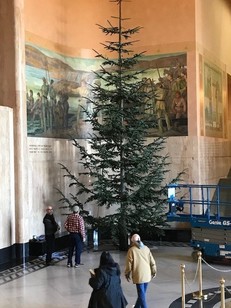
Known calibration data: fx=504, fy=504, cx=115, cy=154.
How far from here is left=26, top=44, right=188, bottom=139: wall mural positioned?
57.9 ft

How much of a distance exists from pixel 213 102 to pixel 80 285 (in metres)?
11.5

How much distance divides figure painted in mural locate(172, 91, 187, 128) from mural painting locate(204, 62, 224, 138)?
4.19 ft

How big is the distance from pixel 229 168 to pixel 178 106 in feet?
19.7

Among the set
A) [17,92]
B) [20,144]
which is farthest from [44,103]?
[20,144]

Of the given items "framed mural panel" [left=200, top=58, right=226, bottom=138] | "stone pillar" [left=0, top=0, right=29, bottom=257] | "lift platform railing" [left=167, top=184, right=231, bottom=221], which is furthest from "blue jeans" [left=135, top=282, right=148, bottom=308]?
"framed mural panel" [left=200, top=58, right=226, bottom=138]

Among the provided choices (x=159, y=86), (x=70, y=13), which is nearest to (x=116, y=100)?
(x=159, y=86)

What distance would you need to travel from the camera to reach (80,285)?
12.0 meters

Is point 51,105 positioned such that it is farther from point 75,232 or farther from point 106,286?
point 106,286

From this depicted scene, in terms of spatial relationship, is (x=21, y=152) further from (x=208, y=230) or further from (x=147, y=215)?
(x=208, y=230)

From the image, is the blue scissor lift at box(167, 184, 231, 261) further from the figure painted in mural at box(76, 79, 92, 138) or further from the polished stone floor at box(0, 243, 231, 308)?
the figure painted in mural at box(76, 79, 92, 138)

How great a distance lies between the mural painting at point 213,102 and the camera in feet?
65.5

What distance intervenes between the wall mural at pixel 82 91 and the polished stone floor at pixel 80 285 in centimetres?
514

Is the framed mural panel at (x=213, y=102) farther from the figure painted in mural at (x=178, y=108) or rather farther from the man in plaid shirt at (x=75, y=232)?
the man in plaid shirt at (x=75, y=232)

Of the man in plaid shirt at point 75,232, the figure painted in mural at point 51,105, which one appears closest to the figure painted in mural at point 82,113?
the figure painted in mural at point 51,105
